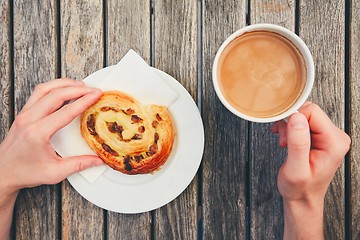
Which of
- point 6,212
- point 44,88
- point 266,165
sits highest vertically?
point 44,88

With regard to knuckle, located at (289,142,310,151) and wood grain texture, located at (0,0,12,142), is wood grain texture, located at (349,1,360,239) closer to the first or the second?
knuckle, located at (289,142,310,151)

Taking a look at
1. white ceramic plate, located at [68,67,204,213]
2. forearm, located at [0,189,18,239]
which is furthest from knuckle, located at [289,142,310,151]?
forearm, located at [0,189,18,239]

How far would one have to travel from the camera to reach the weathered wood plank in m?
1.11

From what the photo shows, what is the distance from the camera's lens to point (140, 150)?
39.8 inches

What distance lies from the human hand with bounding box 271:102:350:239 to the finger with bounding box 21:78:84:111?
50 cm

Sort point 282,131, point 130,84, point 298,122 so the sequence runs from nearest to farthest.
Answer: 1. point 298,122
2. point 282,131
3. point 130,84

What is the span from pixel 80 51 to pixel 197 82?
317 millimetres

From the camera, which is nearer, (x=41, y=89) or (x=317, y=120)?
(x=317, y=120)

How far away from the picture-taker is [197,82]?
1.10 meters

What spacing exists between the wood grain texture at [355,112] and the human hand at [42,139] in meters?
0.65

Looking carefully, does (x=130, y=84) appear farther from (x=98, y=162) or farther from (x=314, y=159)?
(x=314, y=159)

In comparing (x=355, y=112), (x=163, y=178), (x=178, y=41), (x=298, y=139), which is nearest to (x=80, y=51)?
(x=178, y=41)

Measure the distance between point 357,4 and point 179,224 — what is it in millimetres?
734

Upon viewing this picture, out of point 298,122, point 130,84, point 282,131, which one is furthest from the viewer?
point 130,84
